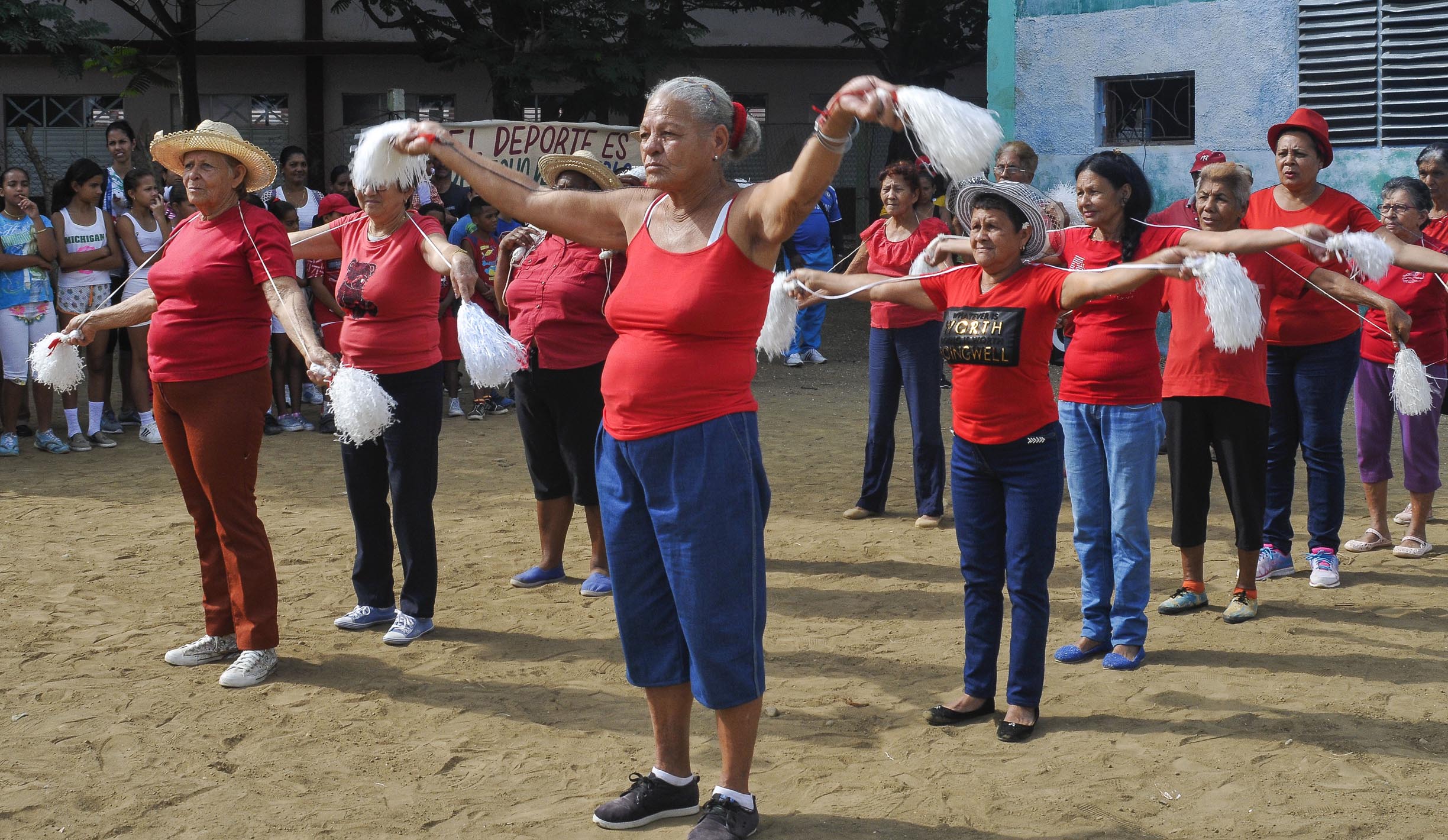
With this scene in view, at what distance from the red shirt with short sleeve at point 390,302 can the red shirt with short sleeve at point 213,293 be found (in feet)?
1.58

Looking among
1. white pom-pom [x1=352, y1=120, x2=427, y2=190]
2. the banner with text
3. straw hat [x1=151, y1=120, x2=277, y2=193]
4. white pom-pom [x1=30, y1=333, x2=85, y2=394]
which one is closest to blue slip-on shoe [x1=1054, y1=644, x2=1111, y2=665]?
white pom-pom [x1=352, y1=120, x2=427, y2=190]

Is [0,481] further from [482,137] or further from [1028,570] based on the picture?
[1028,570]

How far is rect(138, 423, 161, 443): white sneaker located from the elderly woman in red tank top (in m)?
7.45

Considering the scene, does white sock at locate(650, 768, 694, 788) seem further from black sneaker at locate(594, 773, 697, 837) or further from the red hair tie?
the red hair tie

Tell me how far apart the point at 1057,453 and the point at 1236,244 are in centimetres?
91

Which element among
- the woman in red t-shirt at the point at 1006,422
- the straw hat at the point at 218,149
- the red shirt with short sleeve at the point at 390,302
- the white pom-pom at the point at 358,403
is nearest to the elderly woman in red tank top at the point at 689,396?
the woman in red t-shirt at the point at 1006,422

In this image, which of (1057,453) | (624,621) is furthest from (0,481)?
(1057,453)

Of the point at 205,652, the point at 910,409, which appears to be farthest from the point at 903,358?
the point at 205,652

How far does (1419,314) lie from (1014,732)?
388cm

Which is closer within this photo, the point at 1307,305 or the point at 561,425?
the point at 1307,305

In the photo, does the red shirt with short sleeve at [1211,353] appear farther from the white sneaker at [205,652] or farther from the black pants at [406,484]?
the white sneaker at [205,652]

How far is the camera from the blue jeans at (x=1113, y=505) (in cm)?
529

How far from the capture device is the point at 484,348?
5.38 m

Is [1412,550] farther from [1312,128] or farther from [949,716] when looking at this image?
[949,716]
